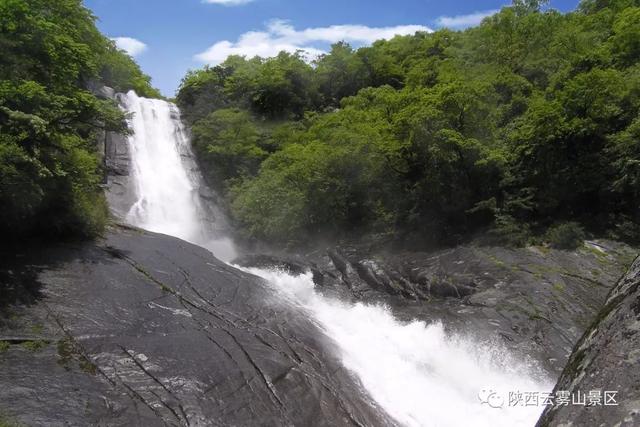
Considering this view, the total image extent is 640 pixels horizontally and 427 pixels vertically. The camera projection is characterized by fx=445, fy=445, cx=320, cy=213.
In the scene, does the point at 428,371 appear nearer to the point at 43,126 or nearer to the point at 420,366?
the point at 420,366

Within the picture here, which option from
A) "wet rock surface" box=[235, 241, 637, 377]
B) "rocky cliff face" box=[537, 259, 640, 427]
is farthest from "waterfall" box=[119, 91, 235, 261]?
"rocky cliff face" box=[537, 259, 640, 427]

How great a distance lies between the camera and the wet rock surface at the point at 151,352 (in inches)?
252

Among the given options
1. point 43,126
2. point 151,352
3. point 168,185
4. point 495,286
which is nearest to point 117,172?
point 168,185

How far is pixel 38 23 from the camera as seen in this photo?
36.2 ft

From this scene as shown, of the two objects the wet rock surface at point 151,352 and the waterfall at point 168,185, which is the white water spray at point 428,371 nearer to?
the wet rock surface at point 151,352

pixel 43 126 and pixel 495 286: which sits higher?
pixel 43 126

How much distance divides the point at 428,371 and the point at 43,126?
10.1 meters

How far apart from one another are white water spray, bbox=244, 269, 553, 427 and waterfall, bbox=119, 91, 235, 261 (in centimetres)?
1097

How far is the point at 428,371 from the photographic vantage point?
33.7ft

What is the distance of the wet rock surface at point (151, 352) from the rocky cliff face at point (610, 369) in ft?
17.2

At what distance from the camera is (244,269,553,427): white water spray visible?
870 cm

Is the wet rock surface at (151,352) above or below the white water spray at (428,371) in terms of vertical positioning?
above

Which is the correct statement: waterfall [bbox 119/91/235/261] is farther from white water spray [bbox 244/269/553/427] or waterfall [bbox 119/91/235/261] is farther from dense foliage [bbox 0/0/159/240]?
white water spray [bbox 244/269/553/427]

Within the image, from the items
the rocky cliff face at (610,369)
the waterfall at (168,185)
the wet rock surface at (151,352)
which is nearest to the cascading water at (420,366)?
the wet rock surface at (151,352)
